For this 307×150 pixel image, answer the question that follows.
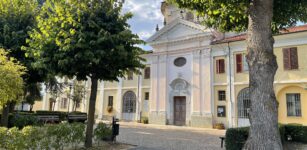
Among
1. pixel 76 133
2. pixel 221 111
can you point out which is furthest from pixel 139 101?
pixel 76 133

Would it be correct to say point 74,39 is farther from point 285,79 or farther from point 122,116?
point 122,116

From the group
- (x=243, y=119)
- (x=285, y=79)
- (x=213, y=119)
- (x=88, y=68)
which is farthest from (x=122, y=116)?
(x=88, y=68)

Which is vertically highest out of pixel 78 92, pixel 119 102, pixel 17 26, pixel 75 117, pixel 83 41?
pixel 17 26

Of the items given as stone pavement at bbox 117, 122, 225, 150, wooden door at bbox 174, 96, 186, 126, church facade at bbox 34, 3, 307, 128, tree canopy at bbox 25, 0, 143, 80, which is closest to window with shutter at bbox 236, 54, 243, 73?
church facade at bbox 34, 3, 307, 128

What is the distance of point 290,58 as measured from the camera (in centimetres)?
1747

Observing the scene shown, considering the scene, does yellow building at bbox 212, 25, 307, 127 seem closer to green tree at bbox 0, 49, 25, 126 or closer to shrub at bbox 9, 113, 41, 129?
shrub at bbox 9, 113, 41, 129

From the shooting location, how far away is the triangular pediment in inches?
871

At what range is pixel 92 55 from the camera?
791 cm

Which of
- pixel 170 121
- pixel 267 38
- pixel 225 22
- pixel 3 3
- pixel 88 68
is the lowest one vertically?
pixel 170 121

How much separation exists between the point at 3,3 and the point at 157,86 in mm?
15286

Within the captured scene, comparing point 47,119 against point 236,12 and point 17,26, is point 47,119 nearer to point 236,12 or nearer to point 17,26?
point 17,26

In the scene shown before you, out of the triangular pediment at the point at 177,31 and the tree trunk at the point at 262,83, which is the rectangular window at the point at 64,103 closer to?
the triangular pediment at the point at 177,31

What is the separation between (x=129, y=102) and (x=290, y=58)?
16.0 meters

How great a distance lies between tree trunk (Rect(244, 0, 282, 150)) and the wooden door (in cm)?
1614
